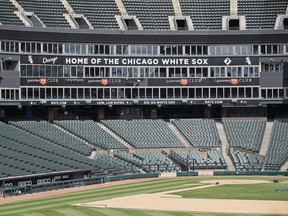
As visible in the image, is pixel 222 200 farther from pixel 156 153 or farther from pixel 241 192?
pixel 156 153

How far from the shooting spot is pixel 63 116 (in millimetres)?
92938

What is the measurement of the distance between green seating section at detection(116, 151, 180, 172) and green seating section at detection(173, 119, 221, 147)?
6.38m

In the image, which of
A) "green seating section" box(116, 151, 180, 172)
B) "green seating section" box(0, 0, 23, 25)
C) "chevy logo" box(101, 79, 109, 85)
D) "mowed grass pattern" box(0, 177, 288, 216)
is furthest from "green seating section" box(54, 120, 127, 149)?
"green seating section" box(0, 0, 23, 25)

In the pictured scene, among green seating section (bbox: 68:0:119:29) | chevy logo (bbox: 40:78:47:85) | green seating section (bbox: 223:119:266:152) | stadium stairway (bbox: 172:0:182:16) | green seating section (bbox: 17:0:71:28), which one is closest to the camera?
green seating section (bbox: 223:119:266:152)

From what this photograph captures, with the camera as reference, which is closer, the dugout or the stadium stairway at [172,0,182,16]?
the dugout

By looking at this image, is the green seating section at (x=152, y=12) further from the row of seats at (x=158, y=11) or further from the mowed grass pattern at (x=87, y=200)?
the mowed grass pattern at (x=87, y=200)

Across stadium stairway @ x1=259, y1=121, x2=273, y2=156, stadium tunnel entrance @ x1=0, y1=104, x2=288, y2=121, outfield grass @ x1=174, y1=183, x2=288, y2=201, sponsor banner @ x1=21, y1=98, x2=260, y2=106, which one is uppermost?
sponsor banner @ x1=21, y1=98, x2=260, y2=106

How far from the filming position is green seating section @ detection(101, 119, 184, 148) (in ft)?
283

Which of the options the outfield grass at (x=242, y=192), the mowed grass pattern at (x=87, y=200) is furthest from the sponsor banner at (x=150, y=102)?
the outfield grass at (x=242, y=192)

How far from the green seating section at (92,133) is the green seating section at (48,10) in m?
13.2

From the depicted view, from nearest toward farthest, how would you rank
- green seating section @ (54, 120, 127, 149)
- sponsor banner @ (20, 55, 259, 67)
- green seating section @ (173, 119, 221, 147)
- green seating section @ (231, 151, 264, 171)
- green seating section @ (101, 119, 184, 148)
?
green seating section @ (231, 151, 264, 171) < green seating section @ (54, 120, 127, 149) < green seating section @ (101, 119, 184, 148) < green seating section @ (173, 119, 221, 147) < sponsor banner @ (20, 55, 259, 67)

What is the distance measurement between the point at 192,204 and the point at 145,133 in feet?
120

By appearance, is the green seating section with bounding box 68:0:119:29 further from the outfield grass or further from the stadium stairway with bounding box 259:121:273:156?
the outfield grass

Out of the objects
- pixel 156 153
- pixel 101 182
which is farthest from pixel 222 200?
pixel 156 153
